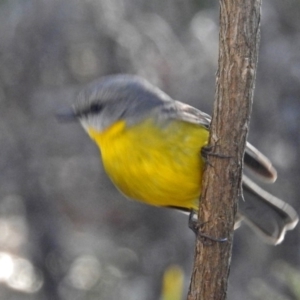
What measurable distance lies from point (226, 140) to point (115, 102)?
3.01 feet

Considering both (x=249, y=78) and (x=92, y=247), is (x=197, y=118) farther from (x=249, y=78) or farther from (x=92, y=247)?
(x=92, y=247)

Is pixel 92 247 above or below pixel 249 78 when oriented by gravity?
below

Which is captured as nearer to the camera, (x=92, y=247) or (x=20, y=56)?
(x=20, y=56)

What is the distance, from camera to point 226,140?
134 inches

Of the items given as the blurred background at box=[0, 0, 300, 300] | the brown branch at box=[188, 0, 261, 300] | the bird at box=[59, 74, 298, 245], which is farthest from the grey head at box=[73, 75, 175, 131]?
the blurred background at box=[0, 0, 300, 300]

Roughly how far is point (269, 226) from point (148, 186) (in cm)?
96

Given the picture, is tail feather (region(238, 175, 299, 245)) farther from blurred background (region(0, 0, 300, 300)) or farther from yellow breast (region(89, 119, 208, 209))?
blurred background (region(0, 0, 300, 300))

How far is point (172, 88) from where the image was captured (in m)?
6.39

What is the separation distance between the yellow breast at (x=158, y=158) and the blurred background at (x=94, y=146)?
2.32 metres

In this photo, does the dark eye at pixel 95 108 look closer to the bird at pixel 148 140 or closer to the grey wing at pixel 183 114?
the bird at pixel 148 140

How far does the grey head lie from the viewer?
4090 mm

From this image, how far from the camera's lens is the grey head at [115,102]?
13.4 ft

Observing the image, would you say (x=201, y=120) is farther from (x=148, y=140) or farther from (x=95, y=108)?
(x=95, y=108)

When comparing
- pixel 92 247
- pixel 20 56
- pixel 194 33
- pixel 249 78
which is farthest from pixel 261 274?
pixel 249 78
